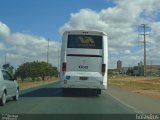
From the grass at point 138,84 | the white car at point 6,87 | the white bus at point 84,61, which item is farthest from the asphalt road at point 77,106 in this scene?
the grass at point 138,84

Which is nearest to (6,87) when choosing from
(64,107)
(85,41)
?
(64,107)

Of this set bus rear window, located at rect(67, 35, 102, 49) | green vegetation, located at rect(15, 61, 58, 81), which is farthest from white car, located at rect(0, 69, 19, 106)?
green vegetation, located at rect(15, 61, 58, 81)

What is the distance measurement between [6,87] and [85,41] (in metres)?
8.24

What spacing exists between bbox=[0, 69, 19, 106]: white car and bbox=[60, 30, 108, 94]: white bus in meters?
4.45

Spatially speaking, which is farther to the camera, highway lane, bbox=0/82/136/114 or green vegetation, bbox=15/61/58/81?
green vegetation, bbox=15/61/58/81

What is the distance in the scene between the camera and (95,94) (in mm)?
32344

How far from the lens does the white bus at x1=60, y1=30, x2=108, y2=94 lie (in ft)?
92.8

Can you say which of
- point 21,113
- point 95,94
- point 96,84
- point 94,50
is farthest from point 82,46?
point 21,113

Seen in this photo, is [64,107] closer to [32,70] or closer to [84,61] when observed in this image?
[84,61]

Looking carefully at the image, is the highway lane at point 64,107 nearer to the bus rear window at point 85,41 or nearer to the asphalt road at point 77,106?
the asphalt road at point 77,106

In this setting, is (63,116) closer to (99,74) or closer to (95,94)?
(99,74)

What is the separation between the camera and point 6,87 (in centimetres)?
2202

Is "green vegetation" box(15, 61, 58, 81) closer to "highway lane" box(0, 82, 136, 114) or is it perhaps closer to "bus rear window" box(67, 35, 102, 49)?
"highway lane" box(0, 82, 136, 114)

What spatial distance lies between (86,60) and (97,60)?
70 cm
